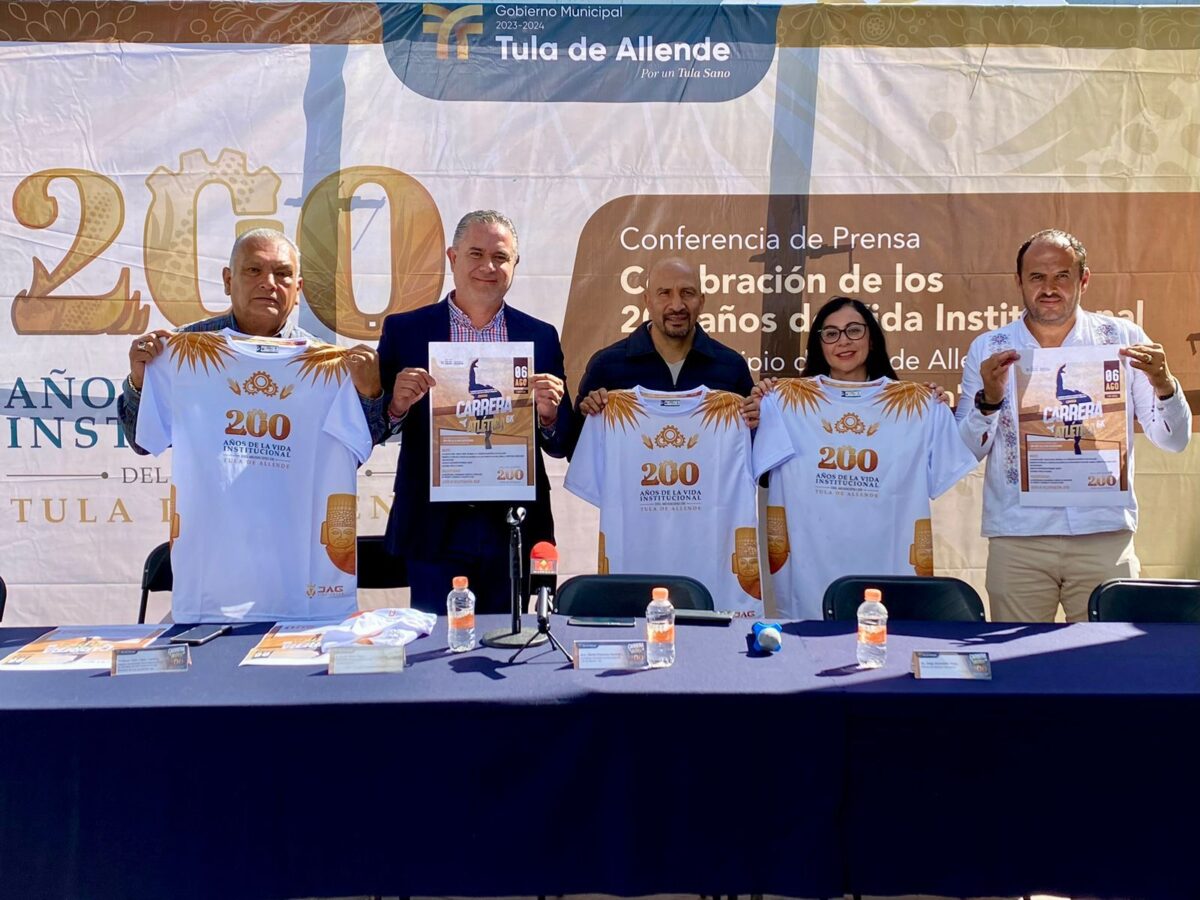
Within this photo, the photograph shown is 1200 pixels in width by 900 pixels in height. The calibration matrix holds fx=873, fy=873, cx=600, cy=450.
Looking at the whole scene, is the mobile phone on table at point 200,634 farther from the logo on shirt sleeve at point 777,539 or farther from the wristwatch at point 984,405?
the wristwatch at point 984,405

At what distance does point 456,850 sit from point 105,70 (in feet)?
14.0

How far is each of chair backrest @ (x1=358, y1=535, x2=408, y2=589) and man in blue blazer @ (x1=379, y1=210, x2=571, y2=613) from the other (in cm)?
42

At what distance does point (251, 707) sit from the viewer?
6.40 ft

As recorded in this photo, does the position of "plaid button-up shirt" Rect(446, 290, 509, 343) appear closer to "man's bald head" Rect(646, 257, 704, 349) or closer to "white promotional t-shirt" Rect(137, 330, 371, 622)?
"white promotional t-shirt" Rect(137, 330, 371, 622)

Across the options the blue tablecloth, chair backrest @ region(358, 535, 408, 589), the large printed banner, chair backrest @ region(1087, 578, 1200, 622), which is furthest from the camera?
the large printed banner

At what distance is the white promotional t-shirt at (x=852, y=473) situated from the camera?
140 inches

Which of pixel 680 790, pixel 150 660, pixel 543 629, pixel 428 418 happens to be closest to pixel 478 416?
pixel 428 418

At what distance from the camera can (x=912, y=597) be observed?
3076 millimetres

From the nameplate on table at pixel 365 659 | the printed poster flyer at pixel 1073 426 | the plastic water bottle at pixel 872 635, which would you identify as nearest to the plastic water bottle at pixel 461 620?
the nameplate on table at pixel 365 659

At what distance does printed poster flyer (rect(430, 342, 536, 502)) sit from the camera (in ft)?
10.7

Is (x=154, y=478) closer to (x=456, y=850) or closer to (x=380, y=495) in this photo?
(x=380, y=495)

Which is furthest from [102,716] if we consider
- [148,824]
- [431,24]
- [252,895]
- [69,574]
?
[431,24]

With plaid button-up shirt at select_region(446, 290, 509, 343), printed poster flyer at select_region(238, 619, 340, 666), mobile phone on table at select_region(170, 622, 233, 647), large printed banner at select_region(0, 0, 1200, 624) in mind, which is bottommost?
printed poster flyer at select_region(238, 619, 340, 666)

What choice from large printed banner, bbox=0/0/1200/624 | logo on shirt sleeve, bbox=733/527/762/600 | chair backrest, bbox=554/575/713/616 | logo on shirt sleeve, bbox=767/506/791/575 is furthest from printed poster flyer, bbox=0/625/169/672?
logo on shirt sleeve, bbox=767/506/791/575
